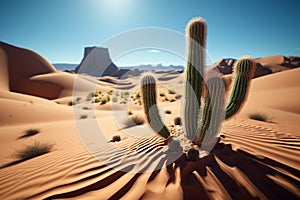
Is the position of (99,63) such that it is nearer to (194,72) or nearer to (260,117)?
(260,117)

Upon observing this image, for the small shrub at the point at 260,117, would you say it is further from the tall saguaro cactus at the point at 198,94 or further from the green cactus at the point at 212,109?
the green cactus at the point at 212,109

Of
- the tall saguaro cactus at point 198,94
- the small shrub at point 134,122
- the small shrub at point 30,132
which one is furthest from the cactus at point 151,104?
the small shrub at point 30,132

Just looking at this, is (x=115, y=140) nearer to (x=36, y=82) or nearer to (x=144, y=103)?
(x=144, y=103)

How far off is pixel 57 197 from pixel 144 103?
239cm

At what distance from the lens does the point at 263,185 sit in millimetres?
2439

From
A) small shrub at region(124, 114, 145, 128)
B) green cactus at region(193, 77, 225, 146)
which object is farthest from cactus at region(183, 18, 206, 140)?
small shrub at region(124, 114, 145, 128)

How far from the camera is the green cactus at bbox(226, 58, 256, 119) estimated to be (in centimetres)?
376

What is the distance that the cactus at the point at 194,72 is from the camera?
3803 millimetres

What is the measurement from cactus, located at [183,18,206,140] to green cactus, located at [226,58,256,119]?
2.60 feet

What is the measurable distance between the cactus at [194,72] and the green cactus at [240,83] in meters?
0.79

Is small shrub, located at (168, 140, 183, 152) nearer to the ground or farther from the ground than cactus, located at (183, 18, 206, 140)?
nearer to the ground

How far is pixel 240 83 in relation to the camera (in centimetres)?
379

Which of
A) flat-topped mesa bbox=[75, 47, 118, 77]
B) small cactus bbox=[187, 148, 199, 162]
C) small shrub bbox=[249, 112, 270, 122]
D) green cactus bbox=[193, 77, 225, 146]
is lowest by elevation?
small cactus bbox=[187, 148, 199, 162]

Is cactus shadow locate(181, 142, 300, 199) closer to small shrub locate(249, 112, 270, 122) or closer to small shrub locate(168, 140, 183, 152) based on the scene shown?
small shrub locate(168, 140, 183, 152)
